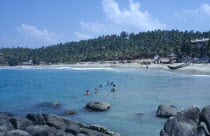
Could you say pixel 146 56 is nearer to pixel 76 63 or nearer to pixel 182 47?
pixel 182 47

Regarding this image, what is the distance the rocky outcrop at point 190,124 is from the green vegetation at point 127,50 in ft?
192

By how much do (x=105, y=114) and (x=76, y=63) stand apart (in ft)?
292

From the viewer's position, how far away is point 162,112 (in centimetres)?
1642

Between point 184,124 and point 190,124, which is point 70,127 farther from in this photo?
point 190,124

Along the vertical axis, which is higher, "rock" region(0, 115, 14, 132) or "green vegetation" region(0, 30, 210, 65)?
"green vegetation" region(0, 30, 210, 65)

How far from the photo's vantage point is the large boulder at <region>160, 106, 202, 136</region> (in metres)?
7.73

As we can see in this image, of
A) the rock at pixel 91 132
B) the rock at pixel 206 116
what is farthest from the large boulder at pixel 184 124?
the rock at pixel 91 132

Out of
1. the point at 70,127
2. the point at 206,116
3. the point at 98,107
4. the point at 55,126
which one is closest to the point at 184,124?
the point at 206,116

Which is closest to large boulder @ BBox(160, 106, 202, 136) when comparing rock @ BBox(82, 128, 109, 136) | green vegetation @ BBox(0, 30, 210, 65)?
rock @ BBox(82, 128, 109, 136)

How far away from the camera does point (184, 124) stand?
25.7ft

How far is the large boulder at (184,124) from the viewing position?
7732mm

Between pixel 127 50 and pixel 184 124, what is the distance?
85.8 metres

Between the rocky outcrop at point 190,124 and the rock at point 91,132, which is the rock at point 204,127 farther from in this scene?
the rock at point 91,132

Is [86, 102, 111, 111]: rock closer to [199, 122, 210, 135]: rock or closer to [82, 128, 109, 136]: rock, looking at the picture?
[82, 128, 109, 136]: rock
